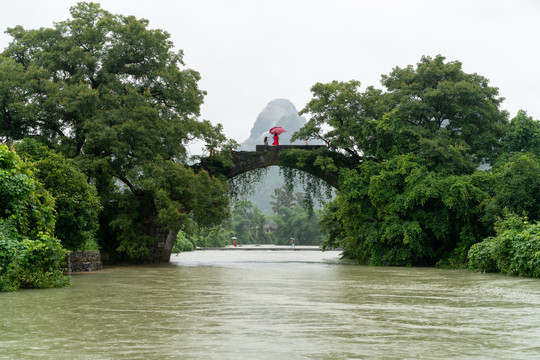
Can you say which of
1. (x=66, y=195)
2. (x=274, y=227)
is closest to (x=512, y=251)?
(x=66, y=195)

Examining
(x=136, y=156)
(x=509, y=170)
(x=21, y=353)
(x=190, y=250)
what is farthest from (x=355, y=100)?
(x=190, y=250)

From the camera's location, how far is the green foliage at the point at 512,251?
1396 centimetres

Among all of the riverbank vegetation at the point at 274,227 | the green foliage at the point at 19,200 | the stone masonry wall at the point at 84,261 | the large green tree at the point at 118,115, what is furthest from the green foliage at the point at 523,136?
the riverbank vegetation at the point at 274,227

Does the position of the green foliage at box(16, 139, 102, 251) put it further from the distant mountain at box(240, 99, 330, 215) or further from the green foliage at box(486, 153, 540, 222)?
the distant mountain at box(240, 99, 330, 215)

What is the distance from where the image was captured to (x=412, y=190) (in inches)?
785

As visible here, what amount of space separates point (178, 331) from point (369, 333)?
1880 millimetres

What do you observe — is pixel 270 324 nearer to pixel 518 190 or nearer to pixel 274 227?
pixel 518 190

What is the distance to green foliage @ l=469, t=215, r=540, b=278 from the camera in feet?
45.8

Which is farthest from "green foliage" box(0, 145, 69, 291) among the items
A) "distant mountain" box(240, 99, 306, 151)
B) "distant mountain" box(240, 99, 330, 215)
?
"distant mountain" box(240, 99, 306, 151)

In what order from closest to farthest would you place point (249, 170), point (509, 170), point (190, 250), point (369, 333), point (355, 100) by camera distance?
point (369, 333), point (509, 170), point (355, 100), point (249, 170), point (190, 250)

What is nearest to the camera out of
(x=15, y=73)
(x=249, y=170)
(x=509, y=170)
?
(x=509, y=170)

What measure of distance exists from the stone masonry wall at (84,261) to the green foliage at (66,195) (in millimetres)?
623

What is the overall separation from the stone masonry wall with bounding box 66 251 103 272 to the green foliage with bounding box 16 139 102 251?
0.62 m

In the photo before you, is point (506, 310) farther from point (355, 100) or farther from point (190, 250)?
point (190, 250)
